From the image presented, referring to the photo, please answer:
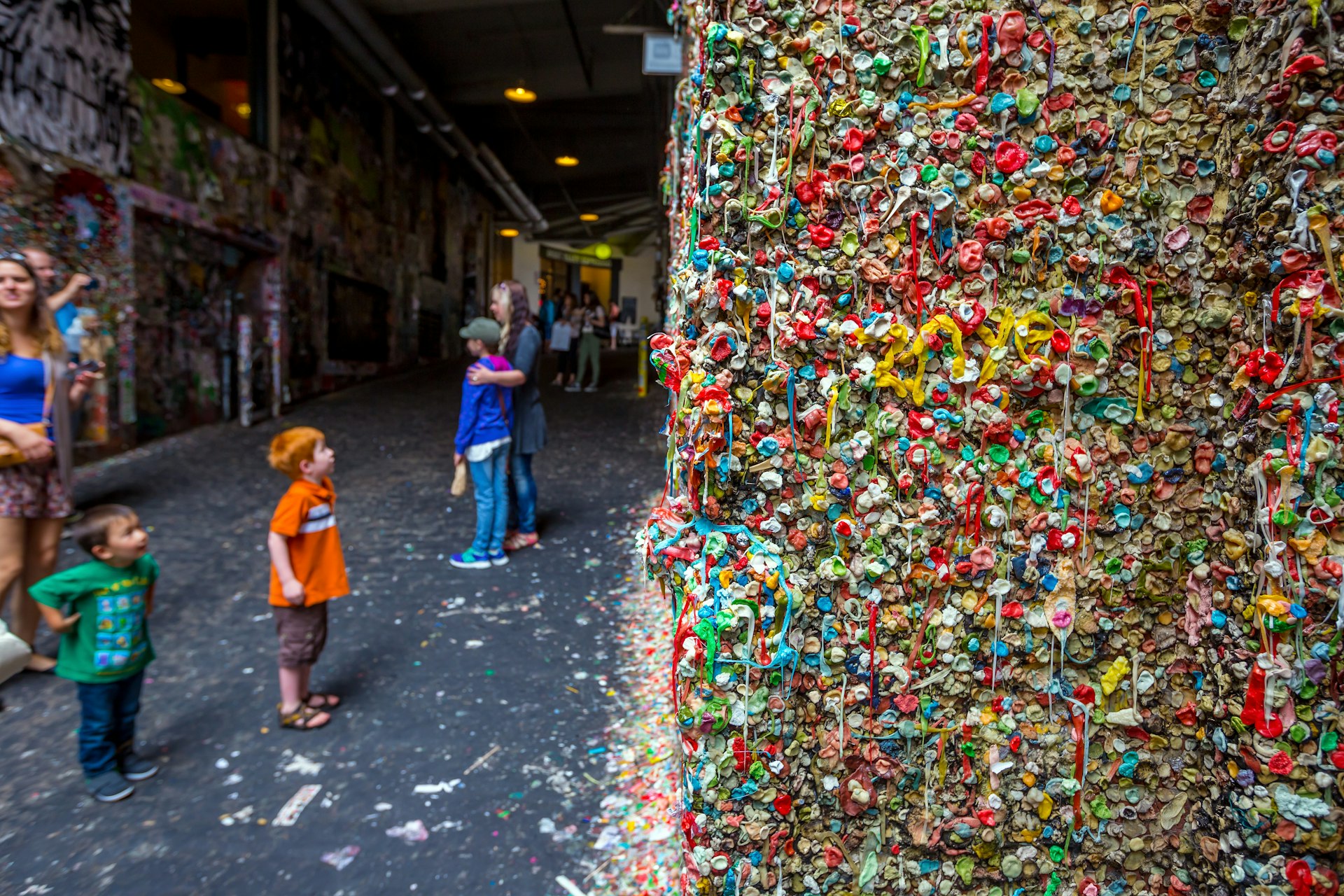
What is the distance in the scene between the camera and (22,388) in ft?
11.8

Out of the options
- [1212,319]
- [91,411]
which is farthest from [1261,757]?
[91,411]

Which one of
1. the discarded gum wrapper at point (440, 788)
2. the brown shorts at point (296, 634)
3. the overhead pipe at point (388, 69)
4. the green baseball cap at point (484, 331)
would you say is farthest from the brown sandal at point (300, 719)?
the overhead pipe at point (388, 69)

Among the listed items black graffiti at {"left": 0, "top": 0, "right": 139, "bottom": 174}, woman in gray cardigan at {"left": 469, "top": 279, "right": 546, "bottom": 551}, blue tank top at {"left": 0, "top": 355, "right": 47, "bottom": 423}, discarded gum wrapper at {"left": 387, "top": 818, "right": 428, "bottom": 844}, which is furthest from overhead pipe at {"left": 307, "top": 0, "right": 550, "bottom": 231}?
discarded gum wrapper at {"left": 387, "top": 818, "right": 428, "bottom": 844}

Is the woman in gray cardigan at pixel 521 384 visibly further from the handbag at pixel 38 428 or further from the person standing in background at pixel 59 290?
the person standing in background at pixel 59 290

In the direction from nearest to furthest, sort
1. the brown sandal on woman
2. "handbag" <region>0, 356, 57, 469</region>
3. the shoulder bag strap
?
the brown sandal on woman
"handbag" <region>0, 356, 57, 469</region>
the shoulder bag strap

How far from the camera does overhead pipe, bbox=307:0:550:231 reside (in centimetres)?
998

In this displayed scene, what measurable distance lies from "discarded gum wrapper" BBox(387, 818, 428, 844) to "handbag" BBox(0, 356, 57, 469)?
→ 2.57 meters

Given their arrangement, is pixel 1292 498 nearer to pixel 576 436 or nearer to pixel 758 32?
pixel 758 32

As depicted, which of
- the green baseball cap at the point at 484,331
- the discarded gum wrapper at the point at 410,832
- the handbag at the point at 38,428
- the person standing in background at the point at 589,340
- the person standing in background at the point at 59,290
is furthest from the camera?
the person standing in background at the point at 589,340

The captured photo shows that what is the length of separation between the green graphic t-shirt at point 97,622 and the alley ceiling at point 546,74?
6.76m

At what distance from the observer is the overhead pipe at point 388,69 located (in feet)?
32.8

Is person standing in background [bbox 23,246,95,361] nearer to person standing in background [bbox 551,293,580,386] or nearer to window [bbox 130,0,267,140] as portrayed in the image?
window [bbox 130,0,267,140]

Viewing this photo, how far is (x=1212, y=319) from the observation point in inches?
65.7

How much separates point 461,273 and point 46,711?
19225mm
